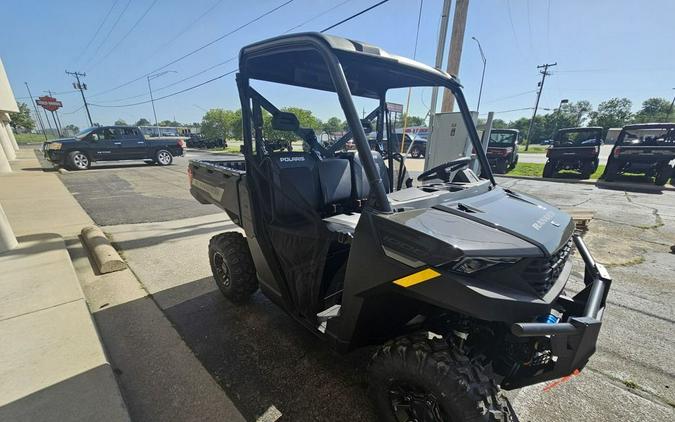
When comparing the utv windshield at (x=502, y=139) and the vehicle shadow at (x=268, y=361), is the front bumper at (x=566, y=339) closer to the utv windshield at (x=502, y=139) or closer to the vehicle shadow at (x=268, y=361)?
the vehicle shadow at (x=268, y=361)

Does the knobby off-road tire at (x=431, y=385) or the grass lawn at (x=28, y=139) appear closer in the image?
the knobby off-road tire at (x=431, y=385)

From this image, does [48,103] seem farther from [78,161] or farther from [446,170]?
[446,170]

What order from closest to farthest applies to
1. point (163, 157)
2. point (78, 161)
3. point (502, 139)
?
point (78, 161)
point (502, 139)
point (163, 157)

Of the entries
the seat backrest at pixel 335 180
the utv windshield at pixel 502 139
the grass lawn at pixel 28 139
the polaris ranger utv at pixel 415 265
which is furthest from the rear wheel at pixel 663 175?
the grass lawn at pixel 28 139

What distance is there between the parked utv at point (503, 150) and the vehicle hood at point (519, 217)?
12.3 metres

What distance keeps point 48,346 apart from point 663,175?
47.3 feet

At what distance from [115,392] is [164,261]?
2418mm

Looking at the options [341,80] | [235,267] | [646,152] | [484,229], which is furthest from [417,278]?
[646,152]

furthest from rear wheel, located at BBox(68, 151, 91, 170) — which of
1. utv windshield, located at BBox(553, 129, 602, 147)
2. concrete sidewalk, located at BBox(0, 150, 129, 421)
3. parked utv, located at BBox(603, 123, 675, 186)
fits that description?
parked utv, located at BBox(603, 123, 675, 186)

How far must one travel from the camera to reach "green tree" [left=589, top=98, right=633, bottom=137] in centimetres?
6003

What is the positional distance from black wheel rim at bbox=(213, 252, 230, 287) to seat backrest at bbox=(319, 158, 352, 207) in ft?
4.07

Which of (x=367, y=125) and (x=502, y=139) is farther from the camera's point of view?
(x=502, y=139)

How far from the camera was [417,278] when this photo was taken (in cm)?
129

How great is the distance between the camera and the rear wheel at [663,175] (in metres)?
8.97
